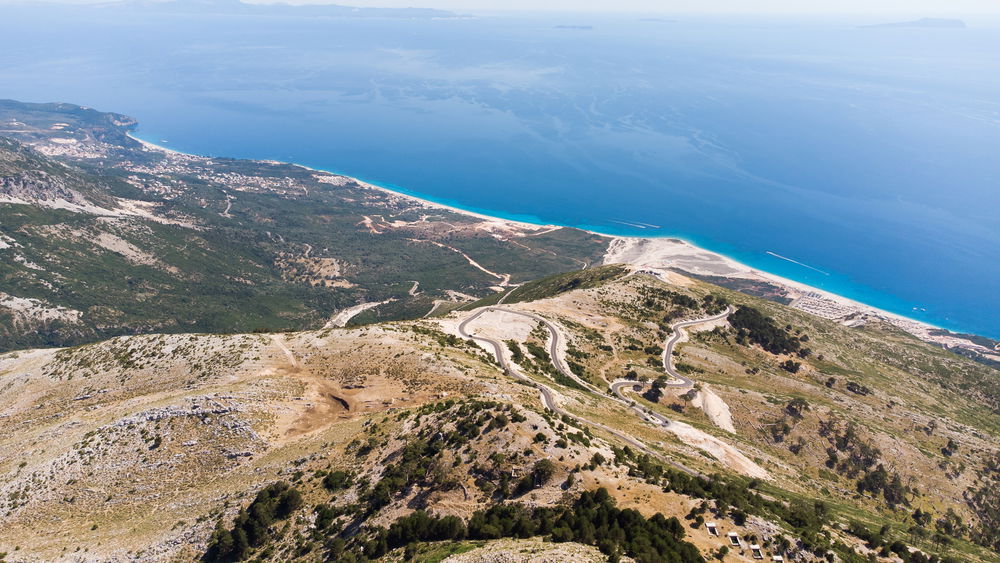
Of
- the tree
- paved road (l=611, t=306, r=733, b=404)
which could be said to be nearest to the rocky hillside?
the tree

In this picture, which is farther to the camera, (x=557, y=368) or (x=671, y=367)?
(x=671, y=367)

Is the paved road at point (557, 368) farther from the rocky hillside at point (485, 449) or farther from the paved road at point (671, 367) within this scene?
the paved road at point (671, 367)

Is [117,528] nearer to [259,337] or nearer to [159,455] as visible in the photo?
[159,455]

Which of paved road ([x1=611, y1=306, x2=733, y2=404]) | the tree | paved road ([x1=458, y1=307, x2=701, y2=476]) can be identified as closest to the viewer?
the tree

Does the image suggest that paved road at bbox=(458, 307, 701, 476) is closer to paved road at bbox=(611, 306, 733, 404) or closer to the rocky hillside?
the rocky hillside

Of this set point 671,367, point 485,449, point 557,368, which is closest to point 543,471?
point 485,449

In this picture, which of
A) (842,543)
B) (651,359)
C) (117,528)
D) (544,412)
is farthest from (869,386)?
(117,528)

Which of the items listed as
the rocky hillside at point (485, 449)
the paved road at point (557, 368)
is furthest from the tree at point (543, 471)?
the paved road at point (557, 368)

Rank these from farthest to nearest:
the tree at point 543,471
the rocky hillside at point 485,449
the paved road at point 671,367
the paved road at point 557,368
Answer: the paved road at point 671,367
the paved road at point 557,368
the tree at point 543,471
the rocky hillside at point 485,449

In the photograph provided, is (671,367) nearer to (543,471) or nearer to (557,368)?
(557,368)
